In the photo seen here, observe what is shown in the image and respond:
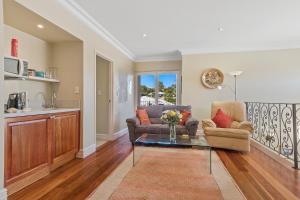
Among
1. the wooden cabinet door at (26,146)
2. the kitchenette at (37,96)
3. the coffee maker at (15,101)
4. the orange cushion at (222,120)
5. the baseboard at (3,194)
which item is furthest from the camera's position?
the orange cushion at (222,120)

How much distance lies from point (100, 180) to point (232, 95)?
4.19 metres

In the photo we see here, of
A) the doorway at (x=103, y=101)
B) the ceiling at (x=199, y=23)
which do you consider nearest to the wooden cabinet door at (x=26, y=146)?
the ceiling at (x=199, y=23)

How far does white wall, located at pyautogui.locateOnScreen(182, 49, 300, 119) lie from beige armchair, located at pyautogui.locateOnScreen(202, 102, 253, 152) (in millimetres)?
1008

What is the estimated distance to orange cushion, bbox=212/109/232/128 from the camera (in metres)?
4.15

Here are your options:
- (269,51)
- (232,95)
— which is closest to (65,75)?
(232,95)

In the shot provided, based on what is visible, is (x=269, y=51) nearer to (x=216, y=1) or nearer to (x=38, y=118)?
(x=216, y=1)

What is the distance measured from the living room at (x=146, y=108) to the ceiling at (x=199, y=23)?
→ 0.9 inches

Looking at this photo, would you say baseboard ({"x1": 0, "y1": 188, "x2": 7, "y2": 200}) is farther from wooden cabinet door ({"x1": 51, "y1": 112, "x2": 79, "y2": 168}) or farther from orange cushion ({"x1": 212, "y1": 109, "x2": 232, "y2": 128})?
orange cushion ({"x1": 212, "y1": 109, "x2": 232, "y2": 128})

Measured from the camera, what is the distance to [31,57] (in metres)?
3.07

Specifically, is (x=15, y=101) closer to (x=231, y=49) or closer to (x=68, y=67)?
(x=68, y=67)

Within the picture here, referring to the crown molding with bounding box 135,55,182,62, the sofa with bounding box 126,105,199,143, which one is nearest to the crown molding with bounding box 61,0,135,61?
the crown molding with bounding box 135,55,182,62

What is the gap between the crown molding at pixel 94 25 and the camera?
2.86 m

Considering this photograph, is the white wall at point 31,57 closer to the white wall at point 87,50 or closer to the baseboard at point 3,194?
the white wall at point 87,50

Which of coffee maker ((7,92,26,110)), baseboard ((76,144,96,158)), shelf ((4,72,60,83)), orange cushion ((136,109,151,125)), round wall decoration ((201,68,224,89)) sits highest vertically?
round wall decoration ((201,68,224,89))
